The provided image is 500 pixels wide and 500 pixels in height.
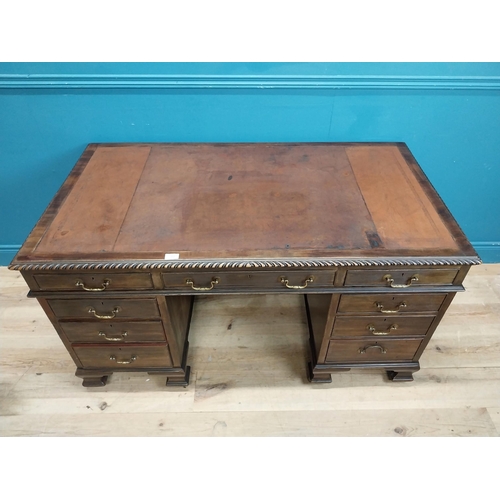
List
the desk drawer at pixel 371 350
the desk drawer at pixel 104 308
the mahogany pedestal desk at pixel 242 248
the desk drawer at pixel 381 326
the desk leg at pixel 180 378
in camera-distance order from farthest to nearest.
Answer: the desk leg at pixel 180 378 < the desk drawer at pixel 371 350 < the desk drawer at pixel 381 326 < the desk drawer at pixel 104 308 < the mahogany pedestal desk at pixel 242 248

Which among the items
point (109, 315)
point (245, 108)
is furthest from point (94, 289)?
point (245, 108)

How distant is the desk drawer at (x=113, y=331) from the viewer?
4.73 feet

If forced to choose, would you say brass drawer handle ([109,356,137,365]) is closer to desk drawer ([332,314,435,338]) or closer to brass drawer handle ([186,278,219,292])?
brass drawer handle ([186,278,219,292])

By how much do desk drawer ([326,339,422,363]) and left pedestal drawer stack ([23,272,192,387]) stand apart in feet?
2.28

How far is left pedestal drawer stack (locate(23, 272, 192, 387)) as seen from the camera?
50.5 inches

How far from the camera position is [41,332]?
6.40 ft

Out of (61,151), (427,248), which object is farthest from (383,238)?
(61,151)

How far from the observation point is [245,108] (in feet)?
5.57

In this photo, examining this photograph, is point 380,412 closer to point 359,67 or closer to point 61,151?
point 359,67

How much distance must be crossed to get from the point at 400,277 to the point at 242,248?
572 mm

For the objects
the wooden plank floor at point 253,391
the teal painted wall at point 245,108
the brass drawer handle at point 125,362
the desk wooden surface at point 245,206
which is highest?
the teal painted wall at point 245,108

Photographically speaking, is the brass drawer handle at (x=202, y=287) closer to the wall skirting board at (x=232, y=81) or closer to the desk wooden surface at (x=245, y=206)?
the desk wooden surface at (x=245, y=206)

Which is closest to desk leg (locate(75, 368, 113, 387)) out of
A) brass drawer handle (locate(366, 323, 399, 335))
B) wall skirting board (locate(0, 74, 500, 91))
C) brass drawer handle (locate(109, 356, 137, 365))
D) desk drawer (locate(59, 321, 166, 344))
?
brass drawer handle (locate(109, 356, 137, 365))

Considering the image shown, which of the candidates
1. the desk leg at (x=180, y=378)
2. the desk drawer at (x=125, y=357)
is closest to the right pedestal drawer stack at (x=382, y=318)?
the desk leg at (x=180, y=378)
